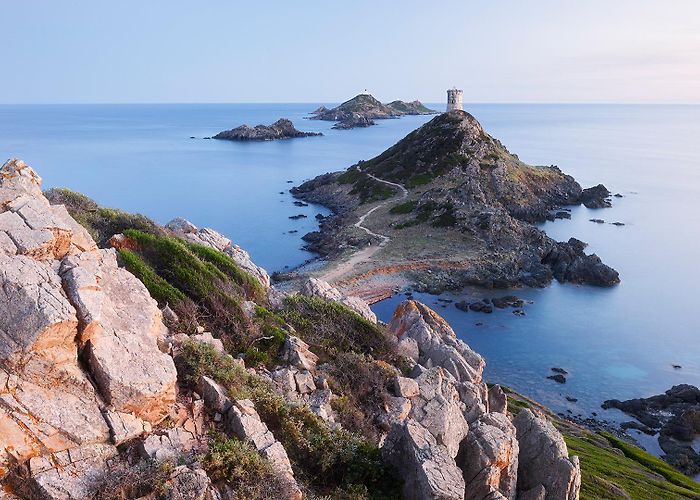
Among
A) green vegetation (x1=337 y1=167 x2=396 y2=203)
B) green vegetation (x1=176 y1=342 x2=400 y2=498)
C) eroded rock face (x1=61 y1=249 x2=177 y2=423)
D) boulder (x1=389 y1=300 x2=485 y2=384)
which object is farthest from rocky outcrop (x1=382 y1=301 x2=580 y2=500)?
green vegetation (x1=337 y1=167 x2=396 y2=203)

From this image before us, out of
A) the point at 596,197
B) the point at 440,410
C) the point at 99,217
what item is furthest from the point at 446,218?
the point at 440,410

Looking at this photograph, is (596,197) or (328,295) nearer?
(328,295)

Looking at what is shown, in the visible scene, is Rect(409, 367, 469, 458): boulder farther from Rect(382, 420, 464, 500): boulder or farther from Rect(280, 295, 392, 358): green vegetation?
Rect(280, 295, 392, 358): green vegetation

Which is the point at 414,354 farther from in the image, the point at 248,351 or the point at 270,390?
the point at 270,390

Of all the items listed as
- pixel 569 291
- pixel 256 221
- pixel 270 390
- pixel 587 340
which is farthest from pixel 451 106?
pixel 270 390

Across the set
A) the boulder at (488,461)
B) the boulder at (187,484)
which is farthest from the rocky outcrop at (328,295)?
the boulder at (187,484)

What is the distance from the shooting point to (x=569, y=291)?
209 feet

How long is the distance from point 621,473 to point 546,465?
57.1ft

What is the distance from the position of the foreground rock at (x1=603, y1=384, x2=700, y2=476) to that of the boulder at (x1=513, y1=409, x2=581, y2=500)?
81.2 feet

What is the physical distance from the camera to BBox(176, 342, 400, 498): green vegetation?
11.7 meters

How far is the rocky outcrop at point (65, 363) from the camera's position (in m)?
8.55

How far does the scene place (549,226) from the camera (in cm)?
8988

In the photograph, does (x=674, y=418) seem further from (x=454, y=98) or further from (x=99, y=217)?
(x=454, y=98)

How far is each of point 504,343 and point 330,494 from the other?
42430mm
